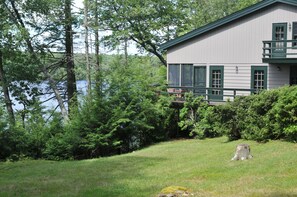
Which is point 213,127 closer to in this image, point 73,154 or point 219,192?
point 73,154

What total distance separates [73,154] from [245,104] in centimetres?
898

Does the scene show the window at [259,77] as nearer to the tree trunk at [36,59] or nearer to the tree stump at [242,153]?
the tree trunk at [36,59]

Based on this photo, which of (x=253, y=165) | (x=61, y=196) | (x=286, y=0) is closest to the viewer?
(x=61, y=196)

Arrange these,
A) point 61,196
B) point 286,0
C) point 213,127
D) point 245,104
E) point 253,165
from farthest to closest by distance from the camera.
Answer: point 286,0, point 213,127, point 245,104, point 253,165, point 61,196

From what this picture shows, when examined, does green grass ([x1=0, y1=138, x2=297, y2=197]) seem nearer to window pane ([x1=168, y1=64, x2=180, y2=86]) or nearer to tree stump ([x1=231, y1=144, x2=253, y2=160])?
tree stump ([x1=231, y1=144, x2=253, y2=160])

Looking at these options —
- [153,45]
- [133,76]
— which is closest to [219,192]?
[133,76]

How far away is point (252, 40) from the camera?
80.8ft

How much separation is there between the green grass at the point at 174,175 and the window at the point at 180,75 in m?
11.3

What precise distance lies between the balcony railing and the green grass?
8500 millimetres

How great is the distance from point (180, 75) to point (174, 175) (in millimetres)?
16356

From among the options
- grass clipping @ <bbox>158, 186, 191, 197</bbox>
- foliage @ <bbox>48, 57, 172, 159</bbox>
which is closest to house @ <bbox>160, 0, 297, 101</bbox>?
foliage @ <bbox>48, 57, 172, 159</bbox>

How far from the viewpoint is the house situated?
23609 millimetres

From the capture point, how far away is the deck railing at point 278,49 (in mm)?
23056

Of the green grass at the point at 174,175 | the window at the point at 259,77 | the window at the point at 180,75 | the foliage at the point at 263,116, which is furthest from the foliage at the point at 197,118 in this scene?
the green grass at the point at 174,175
